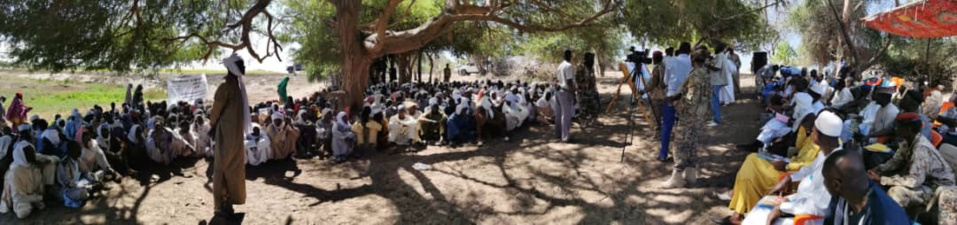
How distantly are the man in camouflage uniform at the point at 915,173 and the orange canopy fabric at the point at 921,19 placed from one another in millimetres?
3856

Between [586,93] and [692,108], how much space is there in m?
4.89

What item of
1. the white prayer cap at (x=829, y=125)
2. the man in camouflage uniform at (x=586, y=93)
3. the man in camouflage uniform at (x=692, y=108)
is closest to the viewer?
the white prayer cap at (x=829, y=125)

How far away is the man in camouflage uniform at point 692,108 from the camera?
4344 millimetres

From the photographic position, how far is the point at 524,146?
7.18 metres

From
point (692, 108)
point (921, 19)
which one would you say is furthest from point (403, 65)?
point (692, 108)

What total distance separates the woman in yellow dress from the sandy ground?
225 mm

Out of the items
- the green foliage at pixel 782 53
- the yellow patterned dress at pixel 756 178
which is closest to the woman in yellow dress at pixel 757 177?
the yellow patterned dress at pixel 756 178

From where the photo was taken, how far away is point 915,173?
3025mm

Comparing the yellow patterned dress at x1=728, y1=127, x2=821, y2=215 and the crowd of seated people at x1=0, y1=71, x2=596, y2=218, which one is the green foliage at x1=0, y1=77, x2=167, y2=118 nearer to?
the crowd of seated people at x1=0, y1=71, x2=596, y2=218

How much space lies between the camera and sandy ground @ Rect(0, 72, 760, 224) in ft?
14.4

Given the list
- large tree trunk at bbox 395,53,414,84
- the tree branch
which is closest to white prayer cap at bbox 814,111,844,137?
the tree branch

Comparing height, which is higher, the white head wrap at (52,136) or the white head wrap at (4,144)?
the white head wrap at (52,136)

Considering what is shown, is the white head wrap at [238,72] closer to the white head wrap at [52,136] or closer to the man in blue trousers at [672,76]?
the white head wrap at [52,136]

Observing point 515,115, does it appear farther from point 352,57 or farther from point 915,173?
point 915,173
